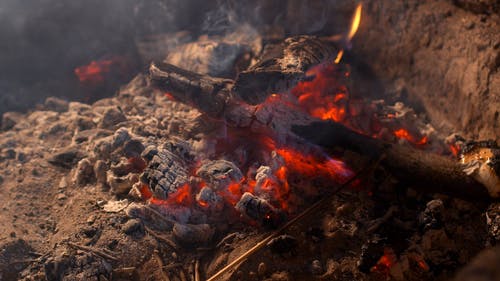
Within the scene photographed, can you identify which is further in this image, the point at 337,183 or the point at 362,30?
the point at 362,30

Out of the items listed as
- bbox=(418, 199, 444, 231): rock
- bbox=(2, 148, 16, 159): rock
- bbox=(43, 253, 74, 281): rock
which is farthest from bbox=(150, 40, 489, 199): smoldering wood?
bbox=(2, 148, 16, 159): rock

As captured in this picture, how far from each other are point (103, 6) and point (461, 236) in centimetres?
915

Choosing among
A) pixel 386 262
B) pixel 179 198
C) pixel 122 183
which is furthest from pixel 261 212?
pixel 122 183

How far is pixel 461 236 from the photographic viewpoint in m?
4.01

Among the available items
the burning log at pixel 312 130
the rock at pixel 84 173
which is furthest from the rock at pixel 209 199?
the rock at pixel 84 173

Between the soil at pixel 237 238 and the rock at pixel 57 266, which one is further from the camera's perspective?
the rock at pixel 57 266

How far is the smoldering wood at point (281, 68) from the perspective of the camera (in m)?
5.04

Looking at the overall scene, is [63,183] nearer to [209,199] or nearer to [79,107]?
[79,107]

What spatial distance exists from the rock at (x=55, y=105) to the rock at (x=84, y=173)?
2.86 metres

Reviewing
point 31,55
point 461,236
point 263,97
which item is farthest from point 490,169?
point 31,55

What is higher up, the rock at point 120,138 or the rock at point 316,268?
the rock at point 120,138

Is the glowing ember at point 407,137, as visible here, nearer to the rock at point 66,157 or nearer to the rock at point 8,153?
the rock at point 66,157

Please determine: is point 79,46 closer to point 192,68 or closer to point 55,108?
point 55,108

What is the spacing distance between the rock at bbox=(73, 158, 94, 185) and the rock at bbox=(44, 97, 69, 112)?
286cm
